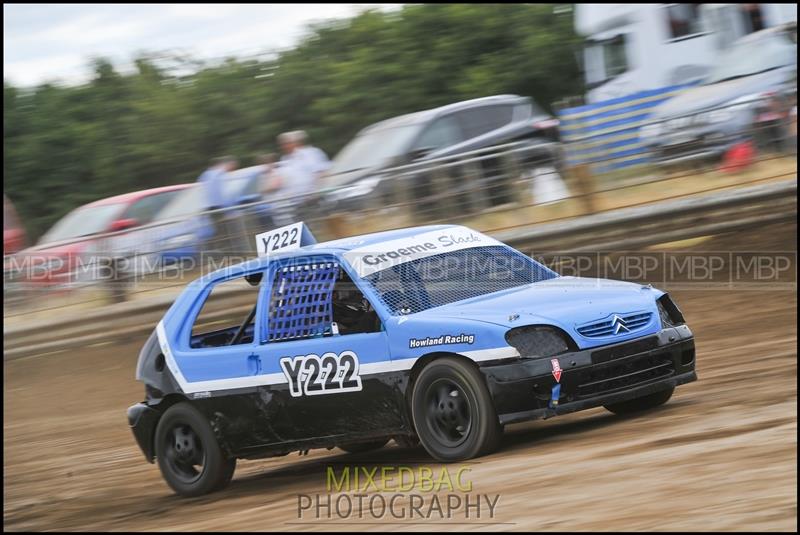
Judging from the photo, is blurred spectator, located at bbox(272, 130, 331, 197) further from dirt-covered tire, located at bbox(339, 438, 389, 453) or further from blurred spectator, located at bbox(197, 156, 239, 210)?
dirt-covered tire, located at bbox(339, 438, 389, 453)

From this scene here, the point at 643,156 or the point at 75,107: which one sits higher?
the point at 75,107

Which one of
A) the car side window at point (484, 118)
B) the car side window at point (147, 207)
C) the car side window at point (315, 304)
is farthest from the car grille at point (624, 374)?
the car side window at point (147, 207)

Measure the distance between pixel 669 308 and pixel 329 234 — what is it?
6.50 m

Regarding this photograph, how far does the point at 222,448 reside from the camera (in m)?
7.67

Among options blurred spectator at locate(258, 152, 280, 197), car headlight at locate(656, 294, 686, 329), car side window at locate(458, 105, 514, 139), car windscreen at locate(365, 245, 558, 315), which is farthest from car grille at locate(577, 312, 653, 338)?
car side window at locate(458, 105, 514, 139)

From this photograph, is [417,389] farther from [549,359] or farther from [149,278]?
[149,278]

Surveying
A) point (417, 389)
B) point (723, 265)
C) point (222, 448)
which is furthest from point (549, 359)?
point (723, 265)

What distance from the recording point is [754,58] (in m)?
14.8

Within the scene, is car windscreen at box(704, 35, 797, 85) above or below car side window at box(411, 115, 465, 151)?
above

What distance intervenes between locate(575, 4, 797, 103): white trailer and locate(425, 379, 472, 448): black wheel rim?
35.4 feet

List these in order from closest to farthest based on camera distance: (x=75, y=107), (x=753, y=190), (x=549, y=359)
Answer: (x=549, y=359)
(x=753, y=190)
(x=75, y=107)

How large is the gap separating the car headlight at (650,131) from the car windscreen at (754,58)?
211cm

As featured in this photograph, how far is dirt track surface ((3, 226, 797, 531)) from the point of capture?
202 inches

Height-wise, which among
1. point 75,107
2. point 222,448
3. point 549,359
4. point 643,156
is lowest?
point 222,448
